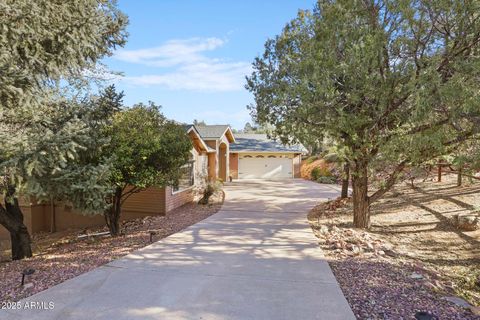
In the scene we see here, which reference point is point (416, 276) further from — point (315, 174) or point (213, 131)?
point (315, 174)

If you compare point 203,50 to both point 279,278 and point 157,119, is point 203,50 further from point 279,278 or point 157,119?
point 279,278

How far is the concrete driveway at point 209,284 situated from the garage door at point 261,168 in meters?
17.9

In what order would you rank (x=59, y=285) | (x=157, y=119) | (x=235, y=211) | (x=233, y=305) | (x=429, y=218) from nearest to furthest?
(x=233, y=305) < (x=59, y=285) < (x=157, y=119) < (x=429, y=218) < (x=235, y=211)

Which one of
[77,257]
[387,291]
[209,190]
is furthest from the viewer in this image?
[209,190]

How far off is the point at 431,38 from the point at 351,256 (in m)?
4.94

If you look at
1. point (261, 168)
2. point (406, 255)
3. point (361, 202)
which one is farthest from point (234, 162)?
point (406, 255)

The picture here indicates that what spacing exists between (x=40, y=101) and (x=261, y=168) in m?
20.5

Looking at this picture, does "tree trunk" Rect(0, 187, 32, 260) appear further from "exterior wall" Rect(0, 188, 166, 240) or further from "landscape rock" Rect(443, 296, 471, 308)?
"landscape rock" Rect(443, 296, 471, 308)

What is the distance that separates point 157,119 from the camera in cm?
923

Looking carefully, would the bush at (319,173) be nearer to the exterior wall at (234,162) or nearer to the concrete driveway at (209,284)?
the exterior wall at (234,162)

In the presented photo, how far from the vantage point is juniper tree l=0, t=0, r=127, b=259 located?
5.64m

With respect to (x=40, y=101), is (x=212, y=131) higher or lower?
higher

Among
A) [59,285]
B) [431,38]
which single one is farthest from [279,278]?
[431,38]

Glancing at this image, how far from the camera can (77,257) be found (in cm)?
655
